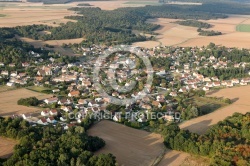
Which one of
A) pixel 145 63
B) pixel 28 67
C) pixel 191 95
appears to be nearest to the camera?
pixel 191 95

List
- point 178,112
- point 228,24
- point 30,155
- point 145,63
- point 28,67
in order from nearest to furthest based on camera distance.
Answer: point 30,155, point 178,112, point 28,67, point 145,63, point 228,24

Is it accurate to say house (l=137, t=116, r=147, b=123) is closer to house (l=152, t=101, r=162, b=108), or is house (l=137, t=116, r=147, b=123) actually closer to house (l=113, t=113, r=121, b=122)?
house (l=113, t=113, r=121, b=122)

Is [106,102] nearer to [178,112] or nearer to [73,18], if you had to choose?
[178,112]

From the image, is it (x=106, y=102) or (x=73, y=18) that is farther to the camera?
(x=73, y=18)

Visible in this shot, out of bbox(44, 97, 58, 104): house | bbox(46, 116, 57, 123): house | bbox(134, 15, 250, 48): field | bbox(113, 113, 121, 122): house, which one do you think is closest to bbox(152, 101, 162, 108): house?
bbox(113, 113, 121, 122): house

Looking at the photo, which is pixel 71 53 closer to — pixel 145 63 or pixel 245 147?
pixel 145 63

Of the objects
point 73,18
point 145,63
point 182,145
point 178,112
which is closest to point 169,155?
point 182,145

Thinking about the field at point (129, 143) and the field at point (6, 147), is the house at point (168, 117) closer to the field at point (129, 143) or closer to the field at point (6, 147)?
the field at point (129, 143)
